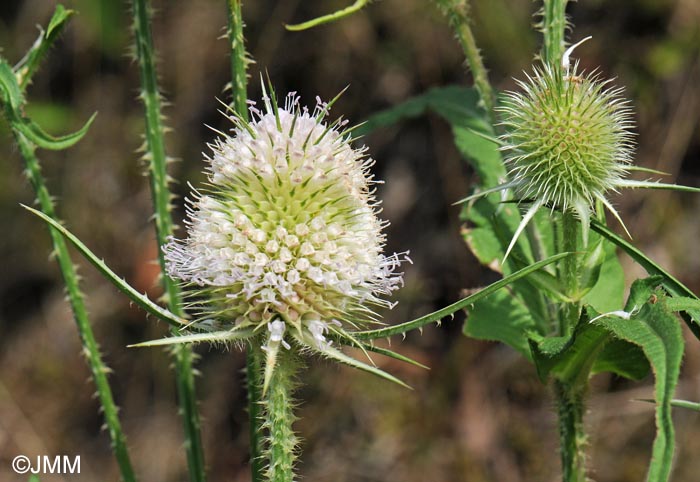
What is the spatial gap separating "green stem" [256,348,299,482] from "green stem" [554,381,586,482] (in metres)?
0.58

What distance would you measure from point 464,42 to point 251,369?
32.4 inches

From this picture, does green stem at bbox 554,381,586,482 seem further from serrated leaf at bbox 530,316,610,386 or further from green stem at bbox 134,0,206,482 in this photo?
green stem at bbox 134,0,206,482

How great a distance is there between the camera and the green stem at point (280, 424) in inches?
49.1

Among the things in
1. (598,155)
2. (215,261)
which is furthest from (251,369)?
(598,155)

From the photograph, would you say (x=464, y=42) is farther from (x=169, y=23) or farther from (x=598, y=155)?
(x=169, y=23)

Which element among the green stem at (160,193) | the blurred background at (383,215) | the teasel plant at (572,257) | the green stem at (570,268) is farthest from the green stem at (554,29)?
the blurred background at (383,215)

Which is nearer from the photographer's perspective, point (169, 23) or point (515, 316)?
point (515, 316)

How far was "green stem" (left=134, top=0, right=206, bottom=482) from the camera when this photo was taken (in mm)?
1568

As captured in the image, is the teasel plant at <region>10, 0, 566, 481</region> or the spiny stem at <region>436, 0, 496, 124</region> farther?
the spiny stem at <region>436, 0, 496, 124</region>

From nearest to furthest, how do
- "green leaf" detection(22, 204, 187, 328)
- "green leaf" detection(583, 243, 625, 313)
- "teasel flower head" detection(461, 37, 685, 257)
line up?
1. "green leaf" detection(22, 204, 187, 328)
2. "teasel flower head" detection(461, 37, 685, 257)
3. "green leaf" detection(583, 243, 625, 313)

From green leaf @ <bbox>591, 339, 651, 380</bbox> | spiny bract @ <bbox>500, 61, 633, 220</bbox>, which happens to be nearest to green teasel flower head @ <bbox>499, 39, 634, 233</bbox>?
spiny bract @ <bbox>500, 61, 633, 220</bbox>

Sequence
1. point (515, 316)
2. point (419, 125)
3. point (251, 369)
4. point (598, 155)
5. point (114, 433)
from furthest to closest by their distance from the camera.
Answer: point (419, 125), point (515, 316), point (114, 433), point (251, 369), point (598, 155)

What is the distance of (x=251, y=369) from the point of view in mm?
1499

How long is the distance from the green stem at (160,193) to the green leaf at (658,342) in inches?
32.5
